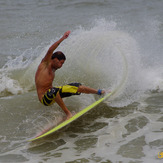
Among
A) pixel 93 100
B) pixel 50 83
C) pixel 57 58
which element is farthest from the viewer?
pixel 93 100

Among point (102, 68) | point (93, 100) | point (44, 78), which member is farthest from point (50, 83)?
point (102, 68)

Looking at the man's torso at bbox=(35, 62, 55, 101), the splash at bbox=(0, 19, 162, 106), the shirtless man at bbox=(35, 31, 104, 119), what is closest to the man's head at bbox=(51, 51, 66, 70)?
the shirtless man at bbox=(35, 31, 104, 119)

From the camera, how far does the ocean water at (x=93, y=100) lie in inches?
180

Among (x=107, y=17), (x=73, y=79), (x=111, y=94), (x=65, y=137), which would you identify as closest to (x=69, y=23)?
(x=107, y=17)

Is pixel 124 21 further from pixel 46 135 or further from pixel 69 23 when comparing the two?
pixel 46 135

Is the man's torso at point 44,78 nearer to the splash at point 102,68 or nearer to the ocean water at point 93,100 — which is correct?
the ocean water at point 93,100

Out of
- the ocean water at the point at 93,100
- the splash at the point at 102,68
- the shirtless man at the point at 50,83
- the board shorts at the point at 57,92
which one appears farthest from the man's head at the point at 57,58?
the splash at the point at 102,68

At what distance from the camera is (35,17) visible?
56.9 feet

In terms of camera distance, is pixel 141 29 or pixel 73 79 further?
pixel 141 29

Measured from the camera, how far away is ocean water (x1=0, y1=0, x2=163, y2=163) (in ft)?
15.0

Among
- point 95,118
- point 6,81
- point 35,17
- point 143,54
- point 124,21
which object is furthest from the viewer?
point 35,17

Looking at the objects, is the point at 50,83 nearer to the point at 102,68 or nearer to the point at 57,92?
the point at 57,92

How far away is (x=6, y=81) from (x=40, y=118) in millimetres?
2874

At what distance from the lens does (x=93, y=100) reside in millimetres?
6617
